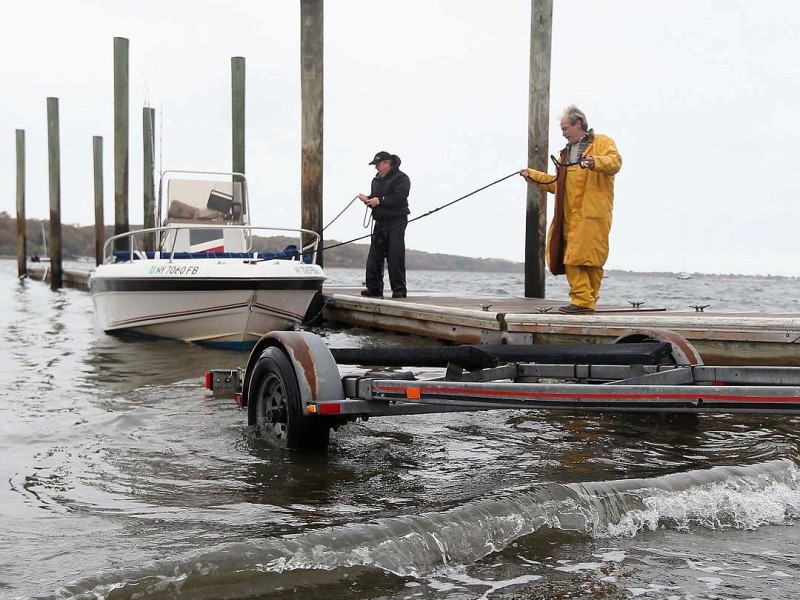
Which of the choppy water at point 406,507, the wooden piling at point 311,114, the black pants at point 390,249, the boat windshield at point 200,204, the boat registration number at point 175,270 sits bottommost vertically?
the choppy water at point 406,507

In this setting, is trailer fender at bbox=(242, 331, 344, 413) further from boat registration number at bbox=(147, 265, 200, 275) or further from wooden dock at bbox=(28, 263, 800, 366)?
boat registration number at bbox=(147, 265, 200, 275)

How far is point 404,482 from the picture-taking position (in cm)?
433

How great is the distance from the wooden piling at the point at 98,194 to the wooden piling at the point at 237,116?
12.7 metres

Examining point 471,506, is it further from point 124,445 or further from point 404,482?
point 124,445

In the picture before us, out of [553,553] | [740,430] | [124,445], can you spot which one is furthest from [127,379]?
[553,553]

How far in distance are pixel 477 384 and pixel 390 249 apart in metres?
8.26

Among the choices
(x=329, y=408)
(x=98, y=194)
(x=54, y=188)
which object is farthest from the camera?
(x=98, y=194)

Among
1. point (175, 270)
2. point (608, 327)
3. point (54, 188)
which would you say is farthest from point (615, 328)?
point (54, 188)

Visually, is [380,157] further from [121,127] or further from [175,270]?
[121,127]

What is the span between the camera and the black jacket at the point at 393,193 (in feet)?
39.7

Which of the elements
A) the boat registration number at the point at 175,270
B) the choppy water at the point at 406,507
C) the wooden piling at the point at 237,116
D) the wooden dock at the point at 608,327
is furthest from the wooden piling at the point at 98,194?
the choppy water at the point at 406,507

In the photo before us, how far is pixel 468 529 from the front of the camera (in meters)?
3.50

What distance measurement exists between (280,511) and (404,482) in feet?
2.44

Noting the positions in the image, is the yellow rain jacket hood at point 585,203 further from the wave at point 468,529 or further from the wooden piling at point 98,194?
the wooden piling at point 98,194
